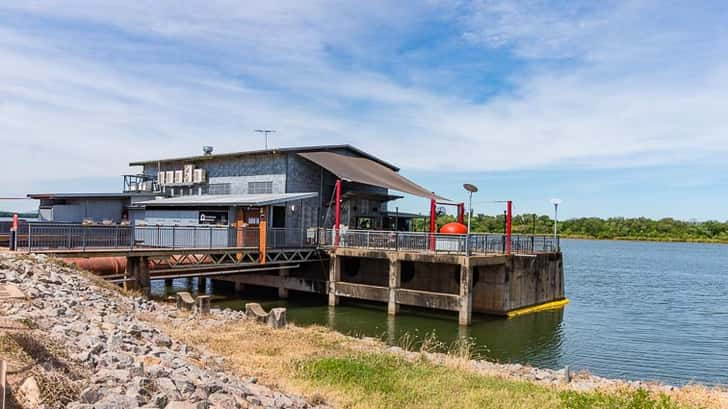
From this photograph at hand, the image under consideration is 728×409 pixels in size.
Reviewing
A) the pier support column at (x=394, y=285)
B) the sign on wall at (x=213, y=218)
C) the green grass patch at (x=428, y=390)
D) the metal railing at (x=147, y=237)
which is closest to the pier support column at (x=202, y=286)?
the sign on wall at (x=213, y=218)

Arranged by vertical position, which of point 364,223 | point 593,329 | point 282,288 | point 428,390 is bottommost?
point 593,329

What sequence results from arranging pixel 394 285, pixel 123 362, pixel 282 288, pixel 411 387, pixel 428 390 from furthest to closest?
1. pixel 282 288
2. pixel 394 285
3. pixel 411 387
4. pixel 428 390
5. pixel 123 362

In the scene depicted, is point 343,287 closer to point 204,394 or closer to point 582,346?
point 582,346

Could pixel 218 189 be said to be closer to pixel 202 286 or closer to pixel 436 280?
pixel 202 286

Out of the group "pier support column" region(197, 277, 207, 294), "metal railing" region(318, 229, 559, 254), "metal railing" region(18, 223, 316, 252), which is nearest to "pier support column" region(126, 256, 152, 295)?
"metal railing" region(18, 223, 316, 252)

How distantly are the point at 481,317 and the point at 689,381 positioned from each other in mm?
10956

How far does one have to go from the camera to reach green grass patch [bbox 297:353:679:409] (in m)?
9.88

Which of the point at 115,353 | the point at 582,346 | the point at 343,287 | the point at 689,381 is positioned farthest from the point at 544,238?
the point at 115,353

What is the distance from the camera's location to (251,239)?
2906cm

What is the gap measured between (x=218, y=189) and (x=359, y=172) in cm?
1050

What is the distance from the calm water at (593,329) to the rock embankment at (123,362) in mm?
12721

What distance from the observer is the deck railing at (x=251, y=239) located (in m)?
21.2

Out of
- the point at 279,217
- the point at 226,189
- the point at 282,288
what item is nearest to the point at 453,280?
the point at 282,288

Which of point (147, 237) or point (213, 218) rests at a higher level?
point (213, 218)
